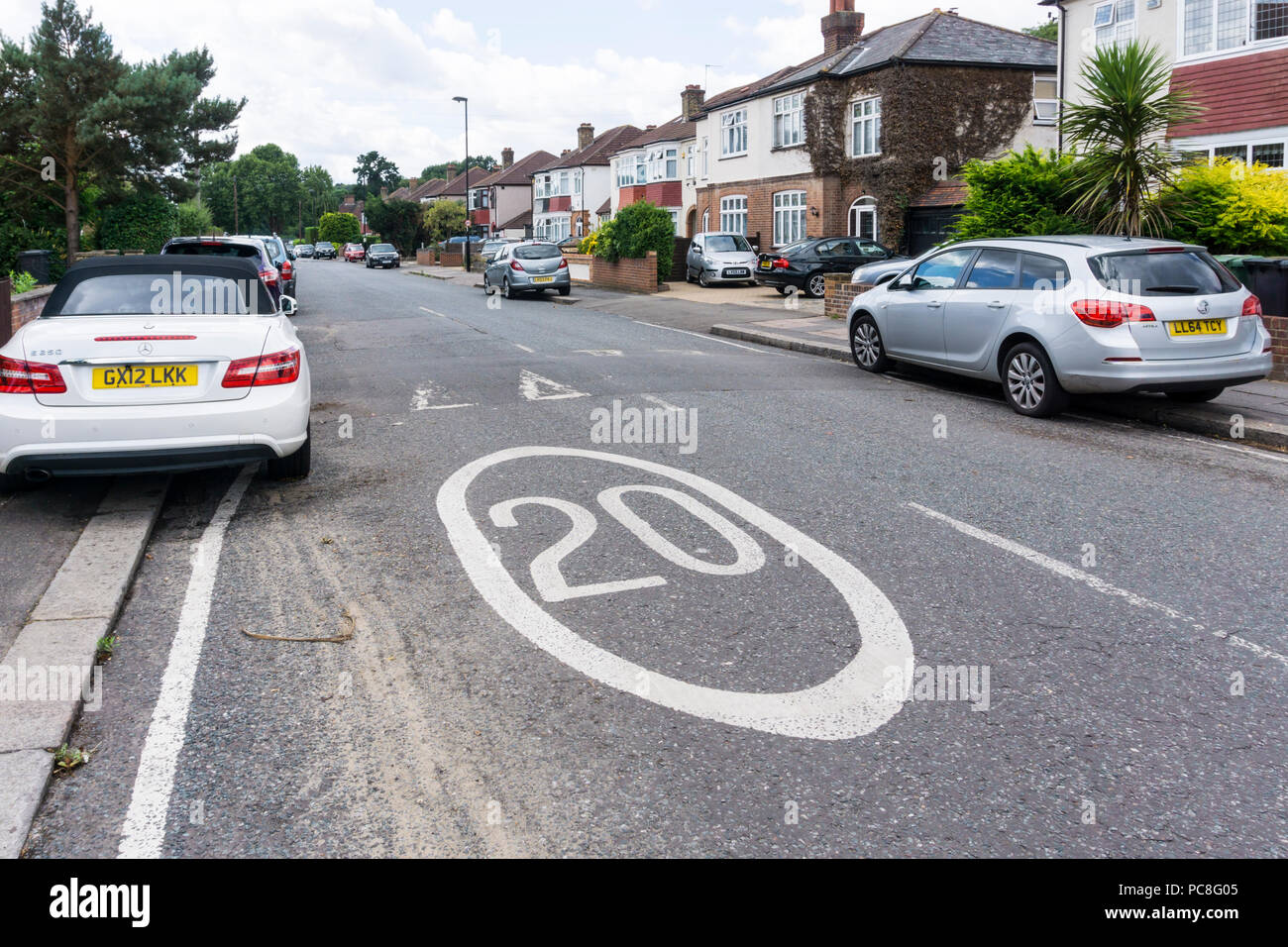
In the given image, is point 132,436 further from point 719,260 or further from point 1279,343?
point 719,260

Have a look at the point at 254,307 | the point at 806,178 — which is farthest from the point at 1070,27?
the point at 254,307

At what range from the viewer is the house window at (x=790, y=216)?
38.3 metres

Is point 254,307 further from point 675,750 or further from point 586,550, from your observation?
point 675,750

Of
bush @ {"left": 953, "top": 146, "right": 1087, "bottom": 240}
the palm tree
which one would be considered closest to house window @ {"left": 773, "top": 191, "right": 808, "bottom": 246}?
bush @ {"left": 953, "top": 146, "right": 1087, "bottom": 240}

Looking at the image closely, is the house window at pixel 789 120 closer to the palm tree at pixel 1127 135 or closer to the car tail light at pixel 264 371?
the palm tree at pixel 1127 135

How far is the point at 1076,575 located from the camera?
5441mm

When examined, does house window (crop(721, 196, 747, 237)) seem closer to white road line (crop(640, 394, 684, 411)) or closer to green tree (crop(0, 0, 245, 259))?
green tree (crop(0, 0, 245, 259))

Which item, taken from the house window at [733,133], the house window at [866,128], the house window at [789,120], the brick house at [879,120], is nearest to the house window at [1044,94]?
the brick house at [879,120]

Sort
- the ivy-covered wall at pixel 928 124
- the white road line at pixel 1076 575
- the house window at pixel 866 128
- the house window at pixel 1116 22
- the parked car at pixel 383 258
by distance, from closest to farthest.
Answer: the white road line at pixel 1076 575, the house window at pixel 1116 22, the ivy-covered wall at pixel 928 124, the house window at pixel 866 128, the parked car at pixel 383 258

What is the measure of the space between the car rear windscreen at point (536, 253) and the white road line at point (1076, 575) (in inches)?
977

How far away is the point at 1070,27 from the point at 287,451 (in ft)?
75.9

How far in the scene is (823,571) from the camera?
548 cm

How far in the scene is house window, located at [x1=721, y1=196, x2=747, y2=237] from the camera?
139 feet

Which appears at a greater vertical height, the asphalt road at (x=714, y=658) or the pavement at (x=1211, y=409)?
the pavement at (x=1211, y=409)
